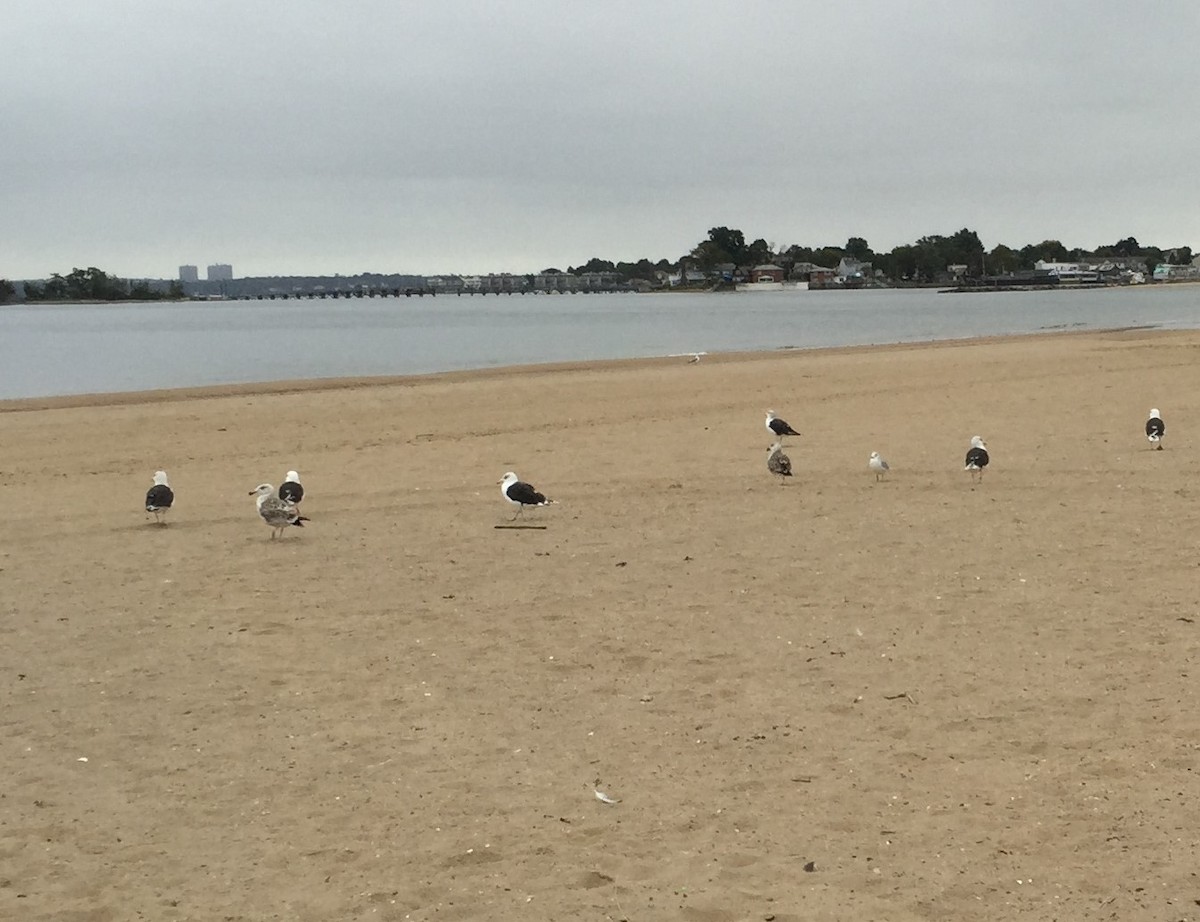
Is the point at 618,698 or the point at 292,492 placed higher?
the point at 292,492

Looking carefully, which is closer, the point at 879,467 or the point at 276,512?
the point at 276,512

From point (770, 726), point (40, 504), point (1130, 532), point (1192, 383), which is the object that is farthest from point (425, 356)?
point (770, 726)

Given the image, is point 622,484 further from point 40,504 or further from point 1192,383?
point 1192,383

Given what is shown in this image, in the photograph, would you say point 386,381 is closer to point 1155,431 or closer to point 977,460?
point 1155,431

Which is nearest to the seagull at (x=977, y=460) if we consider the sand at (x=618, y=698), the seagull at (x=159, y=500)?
the sand at (x=618, y=698)

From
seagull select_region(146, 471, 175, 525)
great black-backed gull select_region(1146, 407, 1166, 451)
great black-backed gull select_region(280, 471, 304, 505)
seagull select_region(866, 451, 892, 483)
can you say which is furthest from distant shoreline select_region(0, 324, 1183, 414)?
great black-backed gull select_region(1146, 407, 1166, 451)

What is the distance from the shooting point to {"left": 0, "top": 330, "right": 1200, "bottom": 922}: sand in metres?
5.56

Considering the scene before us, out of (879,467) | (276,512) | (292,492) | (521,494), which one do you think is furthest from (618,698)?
(879,467)

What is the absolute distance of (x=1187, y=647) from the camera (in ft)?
27.0

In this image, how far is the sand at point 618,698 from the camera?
5562 millimetres

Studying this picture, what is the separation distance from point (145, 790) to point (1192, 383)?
1030 inches

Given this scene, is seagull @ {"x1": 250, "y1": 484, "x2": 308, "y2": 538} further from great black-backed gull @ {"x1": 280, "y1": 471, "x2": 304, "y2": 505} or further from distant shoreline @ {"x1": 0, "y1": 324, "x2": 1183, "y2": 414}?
distant shoreline @ {"x1": 0, "y1": 324, "x2": 1183, "y2": 414}

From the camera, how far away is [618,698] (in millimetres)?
7848

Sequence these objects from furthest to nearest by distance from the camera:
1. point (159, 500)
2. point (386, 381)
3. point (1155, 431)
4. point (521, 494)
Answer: point (386, 381) < point (1155, 431) < point (159, 500) < point (521, 494)
